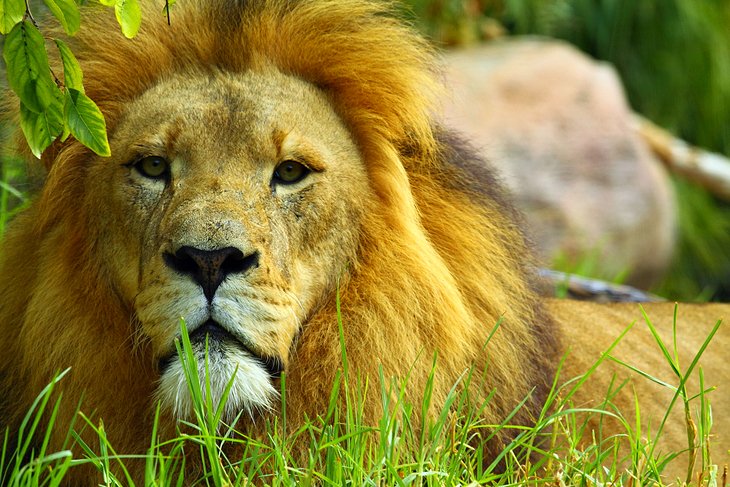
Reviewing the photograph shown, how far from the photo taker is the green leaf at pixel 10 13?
8.67 feet

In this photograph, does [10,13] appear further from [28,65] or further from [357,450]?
[357,450]

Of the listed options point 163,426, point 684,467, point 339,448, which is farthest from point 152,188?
point 684,467

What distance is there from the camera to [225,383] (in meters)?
2.92

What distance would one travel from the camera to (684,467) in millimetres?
4152

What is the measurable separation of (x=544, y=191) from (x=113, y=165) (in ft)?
22.6

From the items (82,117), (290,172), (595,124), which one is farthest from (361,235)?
(595,124)

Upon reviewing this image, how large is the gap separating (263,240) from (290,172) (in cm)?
31

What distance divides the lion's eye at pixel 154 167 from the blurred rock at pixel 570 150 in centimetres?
644

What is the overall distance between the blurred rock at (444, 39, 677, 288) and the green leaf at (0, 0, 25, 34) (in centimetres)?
707

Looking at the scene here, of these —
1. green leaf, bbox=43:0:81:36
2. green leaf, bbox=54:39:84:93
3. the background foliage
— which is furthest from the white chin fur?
the background foliage

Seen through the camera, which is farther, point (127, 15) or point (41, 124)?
point (41, 124)

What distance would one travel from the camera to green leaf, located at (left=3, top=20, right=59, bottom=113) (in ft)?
8.74


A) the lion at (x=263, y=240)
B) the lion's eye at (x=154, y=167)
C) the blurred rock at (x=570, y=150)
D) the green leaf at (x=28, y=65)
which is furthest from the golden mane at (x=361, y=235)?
the blurred rock at (x=570, y=150)

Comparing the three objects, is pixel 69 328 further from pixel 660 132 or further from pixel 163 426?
pixel 660 132
